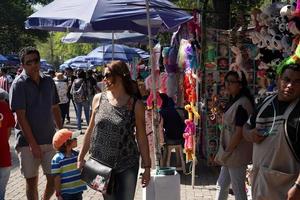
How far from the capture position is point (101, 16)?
5.84m

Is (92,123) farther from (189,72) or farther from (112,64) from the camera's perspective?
(189,72)

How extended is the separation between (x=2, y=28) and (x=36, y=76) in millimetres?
40874

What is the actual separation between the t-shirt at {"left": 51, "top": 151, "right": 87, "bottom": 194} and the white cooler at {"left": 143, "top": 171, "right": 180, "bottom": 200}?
3.23 feet

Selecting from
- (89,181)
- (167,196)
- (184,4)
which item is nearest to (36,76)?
(89,181)

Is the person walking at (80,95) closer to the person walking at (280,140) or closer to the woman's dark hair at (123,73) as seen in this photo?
the woman's dark hair at (123,73)

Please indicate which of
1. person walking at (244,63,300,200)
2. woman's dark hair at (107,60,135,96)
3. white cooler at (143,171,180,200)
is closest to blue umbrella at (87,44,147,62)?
white cooler at (143,171,180,200)

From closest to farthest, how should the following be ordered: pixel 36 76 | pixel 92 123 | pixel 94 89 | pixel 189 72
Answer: pixel 92 123, pixel 36 76, pixel 189 72, pixel 94 89

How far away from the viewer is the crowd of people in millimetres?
3354

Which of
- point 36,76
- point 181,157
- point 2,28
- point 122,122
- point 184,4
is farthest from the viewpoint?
point 2,28

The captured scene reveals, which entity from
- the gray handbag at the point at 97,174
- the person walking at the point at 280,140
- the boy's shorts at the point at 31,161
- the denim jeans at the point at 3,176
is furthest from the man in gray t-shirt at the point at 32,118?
the person walking at the point at 280,140

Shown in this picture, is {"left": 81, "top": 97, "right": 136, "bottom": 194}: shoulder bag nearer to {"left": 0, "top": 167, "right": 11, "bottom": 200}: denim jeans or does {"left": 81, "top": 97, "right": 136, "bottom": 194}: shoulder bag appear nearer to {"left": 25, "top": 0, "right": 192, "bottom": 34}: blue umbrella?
{"left": 0, "top": 167, "right": 11, "bottom": 200}: denim jeans

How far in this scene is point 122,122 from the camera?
13.1 ft

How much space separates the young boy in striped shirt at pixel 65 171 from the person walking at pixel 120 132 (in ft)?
1.40

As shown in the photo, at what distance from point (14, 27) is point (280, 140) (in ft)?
139
